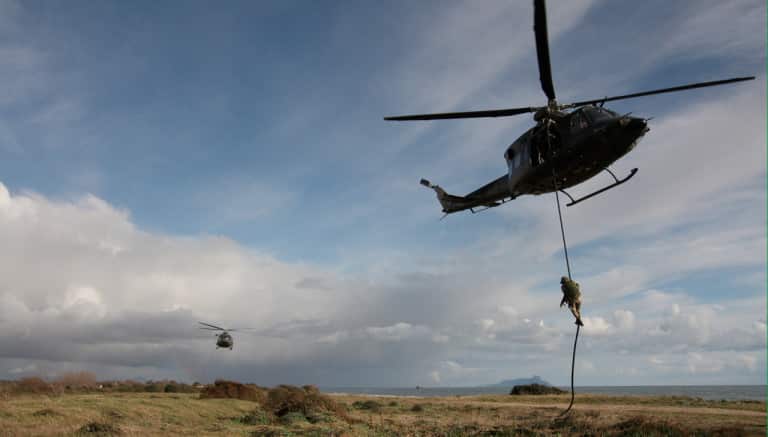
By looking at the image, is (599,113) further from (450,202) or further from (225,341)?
(225,341)

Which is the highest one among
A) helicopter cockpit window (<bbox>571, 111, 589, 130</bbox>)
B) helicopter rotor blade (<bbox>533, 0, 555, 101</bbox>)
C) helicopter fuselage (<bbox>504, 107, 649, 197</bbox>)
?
helicopter rotor blade (<bbox>533, 0, 555, 101</bbox>)

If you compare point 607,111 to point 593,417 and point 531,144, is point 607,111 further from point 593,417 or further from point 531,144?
point 593,417

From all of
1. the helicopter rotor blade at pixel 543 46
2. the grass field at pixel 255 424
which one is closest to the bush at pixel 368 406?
the grass field at pixel 255 424

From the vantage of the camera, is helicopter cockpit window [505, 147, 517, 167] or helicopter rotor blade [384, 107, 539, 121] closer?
helicopter rotor blade [384, 107, 539, 121]

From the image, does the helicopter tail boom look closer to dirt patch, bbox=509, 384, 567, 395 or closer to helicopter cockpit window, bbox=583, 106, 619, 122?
helicopter cockpit window, bbox=583, 106, 619, 122

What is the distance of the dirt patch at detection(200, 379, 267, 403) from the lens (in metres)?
39.6

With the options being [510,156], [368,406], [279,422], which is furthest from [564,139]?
[368,406]

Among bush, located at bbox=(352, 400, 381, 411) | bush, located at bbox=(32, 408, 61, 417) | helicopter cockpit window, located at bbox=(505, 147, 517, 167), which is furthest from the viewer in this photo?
bush, located at bbox=(352, 400, 381, 411)

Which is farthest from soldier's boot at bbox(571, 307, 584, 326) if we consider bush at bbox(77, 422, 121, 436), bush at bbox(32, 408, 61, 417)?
bush at bbox(32, 408, 61, 417)

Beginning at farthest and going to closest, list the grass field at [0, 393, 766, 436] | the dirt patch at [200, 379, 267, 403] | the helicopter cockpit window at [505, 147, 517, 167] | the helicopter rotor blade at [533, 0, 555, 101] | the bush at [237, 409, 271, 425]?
the dirt patch at [200, 379, 267, 403] < the bush at [237, 409, 271, 425] < the grass field at [0, 393, 766, 436] < the helicopter cockpit window at [505, 147, 517, 167] < the helicopter rotor blade at [533, 0, 555, 101]

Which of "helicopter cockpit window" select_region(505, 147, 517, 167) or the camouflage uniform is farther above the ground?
"helicopter cockpit window" select_region(505, 147, 517, 167)

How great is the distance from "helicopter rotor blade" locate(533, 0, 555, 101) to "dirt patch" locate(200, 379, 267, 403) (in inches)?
1406

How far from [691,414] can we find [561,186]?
22.8 m

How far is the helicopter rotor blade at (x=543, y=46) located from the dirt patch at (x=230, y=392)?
3571cm
